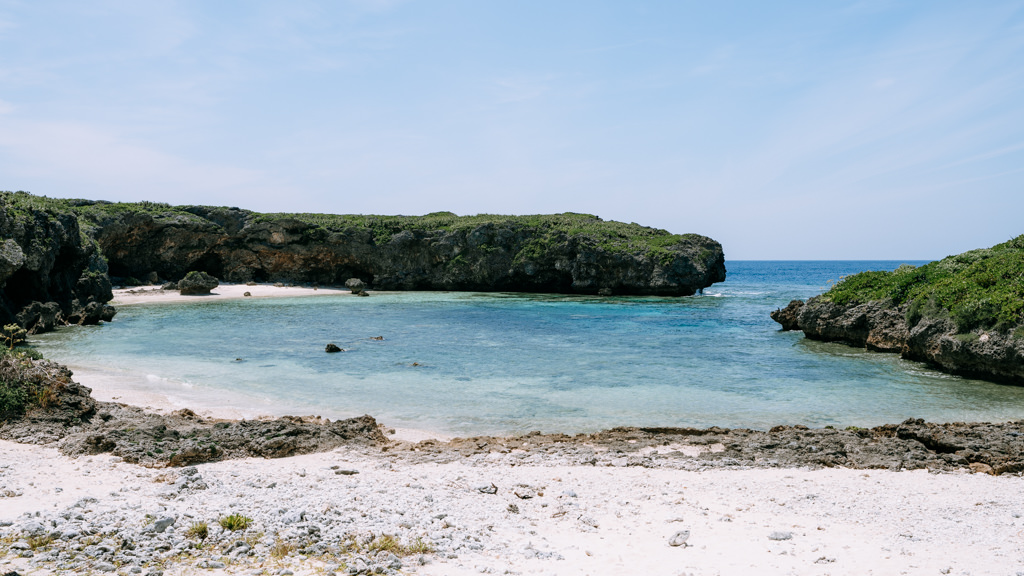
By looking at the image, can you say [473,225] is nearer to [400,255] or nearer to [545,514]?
[400,255]

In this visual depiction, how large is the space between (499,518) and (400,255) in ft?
183

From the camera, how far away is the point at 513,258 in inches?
2317

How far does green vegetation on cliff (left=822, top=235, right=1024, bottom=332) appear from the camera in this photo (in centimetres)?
1652

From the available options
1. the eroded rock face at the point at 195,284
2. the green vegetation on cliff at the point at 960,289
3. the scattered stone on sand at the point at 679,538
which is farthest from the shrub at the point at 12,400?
the eroded rock face at the point at 195,284

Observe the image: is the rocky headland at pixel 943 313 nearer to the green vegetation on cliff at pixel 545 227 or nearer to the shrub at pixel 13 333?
the shrub at pixel 13 333

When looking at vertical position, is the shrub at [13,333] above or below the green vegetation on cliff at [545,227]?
below

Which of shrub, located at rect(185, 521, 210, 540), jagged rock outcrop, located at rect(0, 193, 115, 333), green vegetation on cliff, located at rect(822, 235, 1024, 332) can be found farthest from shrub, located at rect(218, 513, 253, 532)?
jagged rock outcrop, located at rect(0, 193, 115, 333)

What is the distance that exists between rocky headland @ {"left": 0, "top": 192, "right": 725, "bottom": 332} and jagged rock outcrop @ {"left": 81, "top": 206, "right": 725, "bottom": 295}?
0.33ft

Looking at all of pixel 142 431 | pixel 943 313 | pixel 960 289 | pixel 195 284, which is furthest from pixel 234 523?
pixel 195 284

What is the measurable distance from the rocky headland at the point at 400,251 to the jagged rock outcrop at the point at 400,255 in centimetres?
10

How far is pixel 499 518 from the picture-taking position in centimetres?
670

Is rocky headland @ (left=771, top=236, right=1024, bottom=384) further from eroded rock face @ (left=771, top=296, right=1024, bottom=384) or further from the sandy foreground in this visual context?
the sandy foreground

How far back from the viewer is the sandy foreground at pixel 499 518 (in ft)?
17.8

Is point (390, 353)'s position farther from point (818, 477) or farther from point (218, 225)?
point (218, 225)
